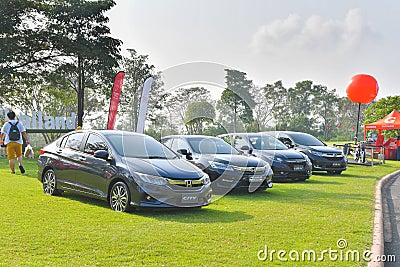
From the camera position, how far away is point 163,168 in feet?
27.3

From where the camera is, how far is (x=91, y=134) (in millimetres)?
9547

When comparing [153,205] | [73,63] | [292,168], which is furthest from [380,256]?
[73,63]

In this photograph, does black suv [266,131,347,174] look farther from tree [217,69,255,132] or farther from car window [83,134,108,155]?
car window [83,134,108,155]

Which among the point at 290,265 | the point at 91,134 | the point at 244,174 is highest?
the point at 91,134

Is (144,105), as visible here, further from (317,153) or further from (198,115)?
(317,153)

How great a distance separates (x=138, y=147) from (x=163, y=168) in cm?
97

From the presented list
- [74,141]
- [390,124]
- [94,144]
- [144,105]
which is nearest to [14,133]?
[144,105]

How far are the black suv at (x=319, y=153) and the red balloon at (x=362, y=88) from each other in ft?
19.6

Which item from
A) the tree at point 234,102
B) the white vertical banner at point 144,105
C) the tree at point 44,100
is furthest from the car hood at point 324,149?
the tree at point 44,100

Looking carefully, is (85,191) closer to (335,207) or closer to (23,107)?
(335,207)

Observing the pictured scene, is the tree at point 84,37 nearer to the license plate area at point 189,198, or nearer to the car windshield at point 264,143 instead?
the car windshield at point 264,143

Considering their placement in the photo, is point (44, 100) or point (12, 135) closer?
point (12, 135)

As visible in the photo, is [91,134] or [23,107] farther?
[23,107]

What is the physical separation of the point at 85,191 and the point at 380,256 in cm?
547
